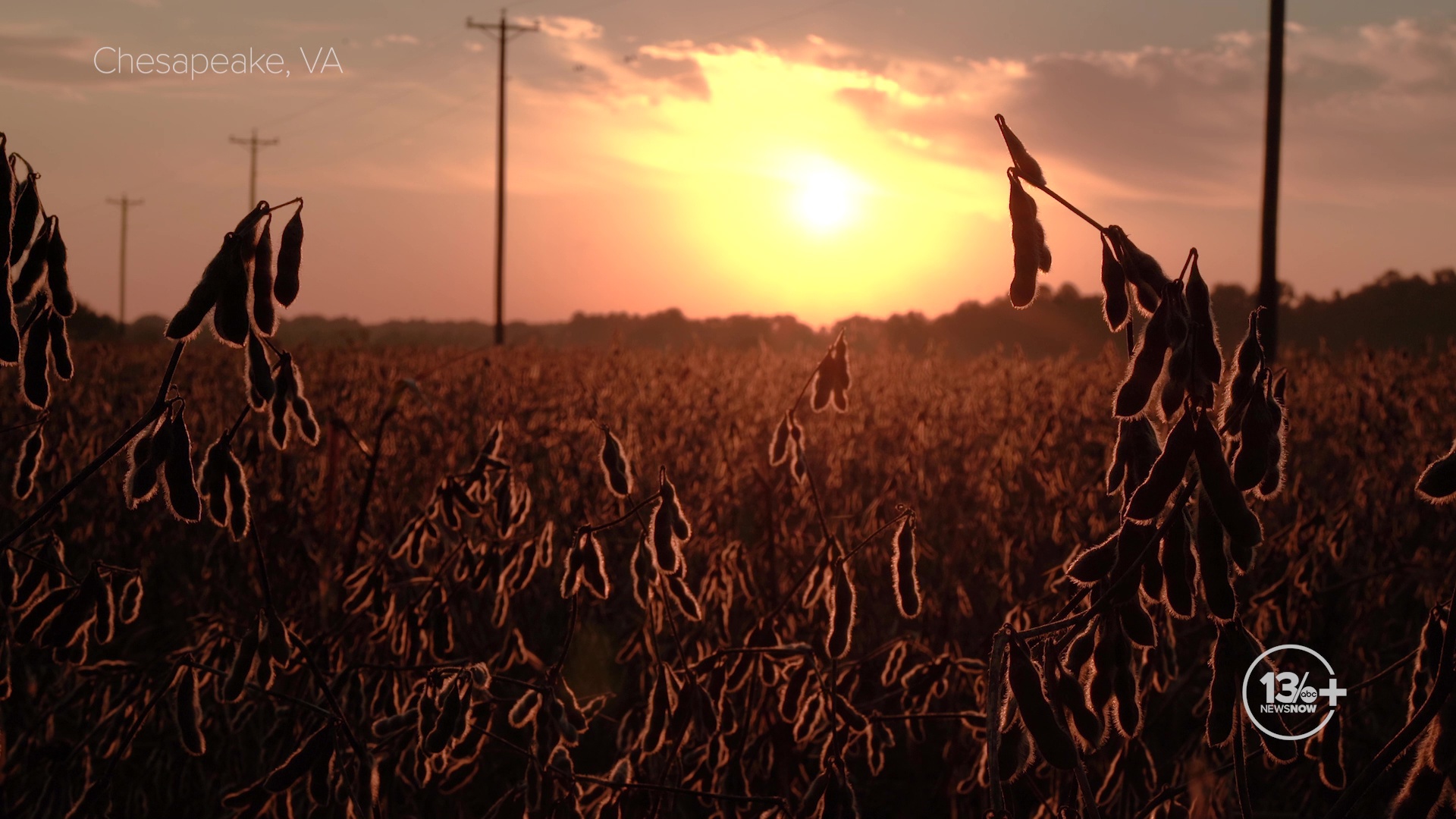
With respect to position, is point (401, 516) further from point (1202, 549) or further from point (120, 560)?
point (1202, 549)

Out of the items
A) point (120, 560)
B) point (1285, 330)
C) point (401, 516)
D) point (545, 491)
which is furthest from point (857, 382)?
point (1285, 330)

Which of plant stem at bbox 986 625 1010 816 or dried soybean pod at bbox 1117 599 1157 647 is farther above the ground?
dried soybean pod at bbox 1117 599 1157 647

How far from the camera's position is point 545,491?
4930 mm

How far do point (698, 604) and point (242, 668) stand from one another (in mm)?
994

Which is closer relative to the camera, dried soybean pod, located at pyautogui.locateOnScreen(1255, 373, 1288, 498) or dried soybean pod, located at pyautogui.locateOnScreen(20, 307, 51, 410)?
dried soybean pod, located at pyautogui.locateOnScreen(1255, 373, 1288, 498)

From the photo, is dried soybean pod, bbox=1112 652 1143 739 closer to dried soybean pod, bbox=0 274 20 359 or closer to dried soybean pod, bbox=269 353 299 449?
dried soybean pod, bbox=269 353 299 449

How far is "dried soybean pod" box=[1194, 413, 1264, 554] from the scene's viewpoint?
3.31ft

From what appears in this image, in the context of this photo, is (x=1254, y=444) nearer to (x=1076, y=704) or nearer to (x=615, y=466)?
(x=1076, y=704)

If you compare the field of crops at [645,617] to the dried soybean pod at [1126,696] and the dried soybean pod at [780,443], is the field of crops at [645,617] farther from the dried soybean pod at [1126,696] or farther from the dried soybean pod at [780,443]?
the dried soybean pod at [780,443]

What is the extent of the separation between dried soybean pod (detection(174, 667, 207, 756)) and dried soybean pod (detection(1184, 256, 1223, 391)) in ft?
5.36

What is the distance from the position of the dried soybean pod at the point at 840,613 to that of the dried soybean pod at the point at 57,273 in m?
1.17

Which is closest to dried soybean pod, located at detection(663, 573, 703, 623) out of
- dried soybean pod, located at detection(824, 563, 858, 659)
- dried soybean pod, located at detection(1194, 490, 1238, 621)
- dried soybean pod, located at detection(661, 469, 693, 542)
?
dried soybean pod, located at detection(661, 469, 693, 542)

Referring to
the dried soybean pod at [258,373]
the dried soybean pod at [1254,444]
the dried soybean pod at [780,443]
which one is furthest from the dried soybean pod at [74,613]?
the dried soybean pod at [1254,444]

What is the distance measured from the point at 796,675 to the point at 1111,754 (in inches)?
51.2
